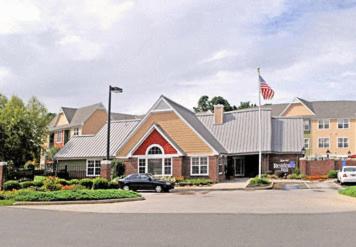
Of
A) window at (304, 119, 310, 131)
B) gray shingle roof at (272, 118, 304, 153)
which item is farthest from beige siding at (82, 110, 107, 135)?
window at (304, 119, 310, 131)

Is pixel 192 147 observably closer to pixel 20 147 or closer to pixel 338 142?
pixel 20 147

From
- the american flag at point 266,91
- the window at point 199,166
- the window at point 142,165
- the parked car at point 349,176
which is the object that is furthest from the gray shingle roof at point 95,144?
the parked car at point 349,176

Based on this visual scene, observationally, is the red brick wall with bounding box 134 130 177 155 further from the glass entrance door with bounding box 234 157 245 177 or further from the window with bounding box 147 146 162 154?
the glass entrance door with bounding box 234 157 245 177

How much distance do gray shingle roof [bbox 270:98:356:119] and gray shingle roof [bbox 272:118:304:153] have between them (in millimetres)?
24391

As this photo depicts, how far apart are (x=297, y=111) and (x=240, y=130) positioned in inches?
1123

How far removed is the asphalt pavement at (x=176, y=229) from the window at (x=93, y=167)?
29.2 m

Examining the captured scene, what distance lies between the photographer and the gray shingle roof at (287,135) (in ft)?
150

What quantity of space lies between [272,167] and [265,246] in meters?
37.0

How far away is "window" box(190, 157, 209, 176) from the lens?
40938 mm

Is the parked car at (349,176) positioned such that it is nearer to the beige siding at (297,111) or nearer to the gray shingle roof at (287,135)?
the gray shingle roof at (287,135)

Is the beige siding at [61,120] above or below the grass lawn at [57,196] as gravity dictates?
above

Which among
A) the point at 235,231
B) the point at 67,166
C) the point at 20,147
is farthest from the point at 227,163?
the point at 235,231

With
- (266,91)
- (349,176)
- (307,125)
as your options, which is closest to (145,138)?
(266,91)

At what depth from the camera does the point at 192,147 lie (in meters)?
41.6
